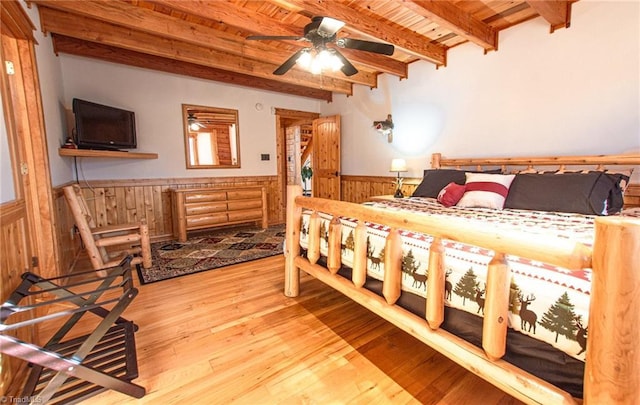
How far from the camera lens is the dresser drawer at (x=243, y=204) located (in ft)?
14.5

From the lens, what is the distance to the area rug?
294 cm

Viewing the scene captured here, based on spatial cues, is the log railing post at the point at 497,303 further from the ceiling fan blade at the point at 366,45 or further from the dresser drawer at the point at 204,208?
the dresser drawer at the point at 204,208

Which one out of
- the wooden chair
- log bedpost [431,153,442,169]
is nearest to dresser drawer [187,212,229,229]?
the wooden chair

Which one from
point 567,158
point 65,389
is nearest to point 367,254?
point 65,389

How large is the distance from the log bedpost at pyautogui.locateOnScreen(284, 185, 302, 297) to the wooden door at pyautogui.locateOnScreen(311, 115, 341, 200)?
317 cm

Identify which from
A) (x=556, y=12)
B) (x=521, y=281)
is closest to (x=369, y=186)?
(x=556, y=12)

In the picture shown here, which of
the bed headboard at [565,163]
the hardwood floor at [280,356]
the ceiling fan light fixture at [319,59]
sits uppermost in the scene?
the ceiling fan light fixture at [319,59]

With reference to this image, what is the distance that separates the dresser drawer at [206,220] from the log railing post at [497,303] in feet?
12.8

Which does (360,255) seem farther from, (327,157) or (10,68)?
(327,157)

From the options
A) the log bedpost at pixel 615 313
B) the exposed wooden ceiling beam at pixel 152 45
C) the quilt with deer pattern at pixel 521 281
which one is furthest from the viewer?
the exposed wooden ceiling beam at pixel 152 45

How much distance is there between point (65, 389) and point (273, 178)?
4198 millimetres

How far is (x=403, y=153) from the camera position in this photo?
426 centimetres

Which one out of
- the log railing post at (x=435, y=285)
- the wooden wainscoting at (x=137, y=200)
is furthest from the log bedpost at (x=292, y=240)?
the wooden wainscoting at (x=137, y=200)

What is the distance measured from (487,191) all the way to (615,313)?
79.9 inches
